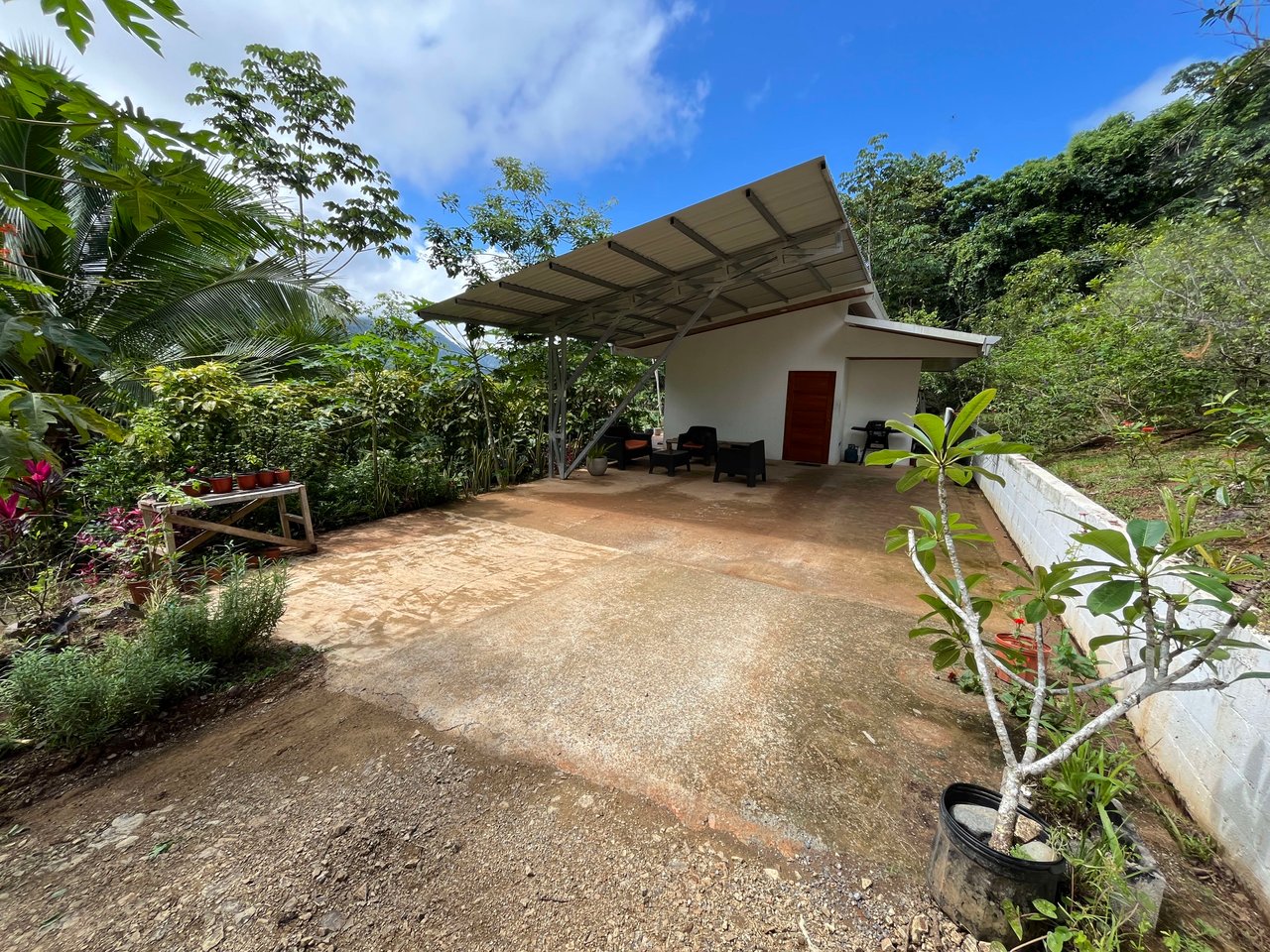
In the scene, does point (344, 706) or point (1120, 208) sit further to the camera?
point (1120, 208)

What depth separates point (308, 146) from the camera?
9203 millimetres

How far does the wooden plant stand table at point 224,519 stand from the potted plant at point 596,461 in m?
4.56

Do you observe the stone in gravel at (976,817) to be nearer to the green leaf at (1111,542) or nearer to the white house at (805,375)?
the green leaf at (1111,542)

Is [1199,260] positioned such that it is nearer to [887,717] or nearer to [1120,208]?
[887,717]

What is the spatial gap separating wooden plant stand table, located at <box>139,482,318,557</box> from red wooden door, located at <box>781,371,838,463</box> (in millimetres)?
8441


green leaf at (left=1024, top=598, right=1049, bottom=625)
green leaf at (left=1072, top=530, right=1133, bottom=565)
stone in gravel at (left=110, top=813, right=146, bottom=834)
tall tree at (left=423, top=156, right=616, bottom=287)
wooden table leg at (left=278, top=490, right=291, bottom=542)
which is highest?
tall tree at (left=423, top=156, right=616, bottom=287)

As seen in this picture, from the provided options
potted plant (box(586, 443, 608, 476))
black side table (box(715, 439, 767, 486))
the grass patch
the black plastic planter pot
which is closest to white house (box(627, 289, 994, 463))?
black side table (box(715, 439, 767, 486))

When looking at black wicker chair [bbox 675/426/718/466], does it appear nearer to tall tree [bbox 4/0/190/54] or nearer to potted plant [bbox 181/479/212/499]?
potted plant [bbox 181/479/212/499]

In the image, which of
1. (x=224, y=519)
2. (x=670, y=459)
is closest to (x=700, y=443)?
(x=670, y=459)

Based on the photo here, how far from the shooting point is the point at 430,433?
6074 mm

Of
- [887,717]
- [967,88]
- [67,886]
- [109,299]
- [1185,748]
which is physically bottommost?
[67,886]

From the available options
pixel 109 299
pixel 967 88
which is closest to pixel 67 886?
pixel 109 299

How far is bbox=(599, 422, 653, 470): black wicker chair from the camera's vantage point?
8.73 meters

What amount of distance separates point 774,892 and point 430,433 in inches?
235
